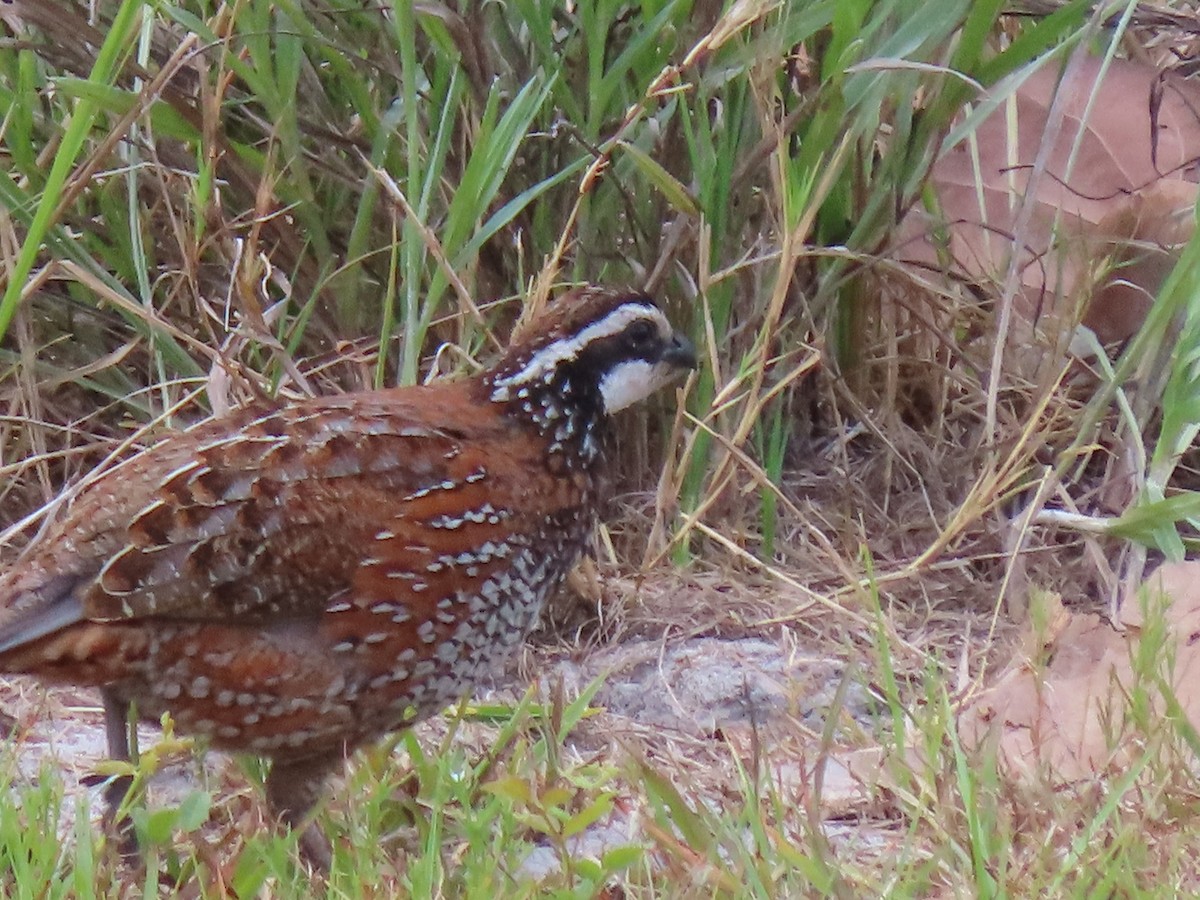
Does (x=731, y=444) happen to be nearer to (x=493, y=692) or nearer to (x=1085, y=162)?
(x=493, y=692)

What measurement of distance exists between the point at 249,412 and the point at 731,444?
0.95 meters

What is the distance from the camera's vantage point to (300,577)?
9.19 ft

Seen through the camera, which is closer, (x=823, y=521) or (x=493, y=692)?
(x=493, y=692)

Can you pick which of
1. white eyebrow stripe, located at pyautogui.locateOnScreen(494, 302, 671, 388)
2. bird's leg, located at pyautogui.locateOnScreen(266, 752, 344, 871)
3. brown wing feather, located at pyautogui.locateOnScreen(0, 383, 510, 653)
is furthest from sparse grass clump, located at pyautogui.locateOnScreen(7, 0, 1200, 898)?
brown wing feather, located at pyautogui.locateOnScreen(0, 383, 510, 653)

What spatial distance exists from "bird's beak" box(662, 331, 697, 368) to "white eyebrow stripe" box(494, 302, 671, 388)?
46mm

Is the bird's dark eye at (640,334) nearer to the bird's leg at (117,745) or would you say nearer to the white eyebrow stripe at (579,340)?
the white eyebrow stripe at (579,340)

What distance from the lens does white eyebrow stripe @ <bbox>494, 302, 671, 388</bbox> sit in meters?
3.17

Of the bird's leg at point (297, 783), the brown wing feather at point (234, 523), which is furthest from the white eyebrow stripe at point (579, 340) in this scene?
the bird's leg at point (297, 783)

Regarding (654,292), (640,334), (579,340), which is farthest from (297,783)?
(654,292)

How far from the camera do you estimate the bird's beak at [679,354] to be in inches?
133

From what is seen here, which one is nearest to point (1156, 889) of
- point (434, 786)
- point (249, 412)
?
point (434, 786)

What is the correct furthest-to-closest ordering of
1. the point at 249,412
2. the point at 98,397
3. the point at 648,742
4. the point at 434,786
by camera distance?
the point at 98,397 < the point at 648,742 < the point at 249,412 < the point at 434,786

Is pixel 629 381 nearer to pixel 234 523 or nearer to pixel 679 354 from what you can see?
pixel 679 354

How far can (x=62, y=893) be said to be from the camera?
2.38 meters
